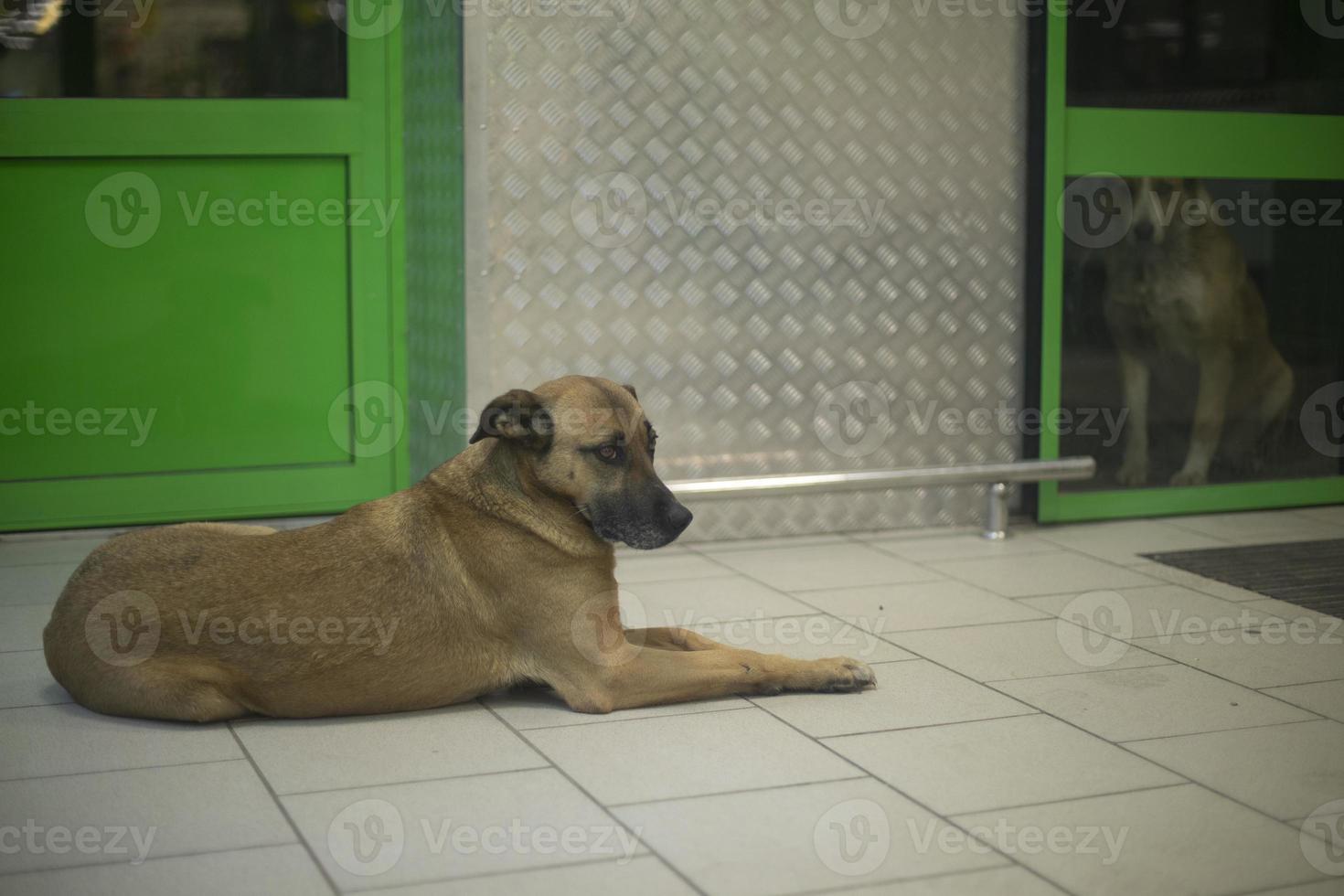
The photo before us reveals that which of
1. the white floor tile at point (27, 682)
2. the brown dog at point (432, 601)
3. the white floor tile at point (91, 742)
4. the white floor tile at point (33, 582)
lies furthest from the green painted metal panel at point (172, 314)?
the white floor tile at point (91, 742)

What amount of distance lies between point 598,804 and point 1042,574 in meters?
2.36

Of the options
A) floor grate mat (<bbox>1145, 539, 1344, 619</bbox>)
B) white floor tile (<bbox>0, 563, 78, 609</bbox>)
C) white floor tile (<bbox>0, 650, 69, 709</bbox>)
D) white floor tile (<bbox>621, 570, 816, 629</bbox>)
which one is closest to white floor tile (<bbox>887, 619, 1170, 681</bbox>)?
white floor tile (<bbox>621, 570, 816, 629</bbox>)

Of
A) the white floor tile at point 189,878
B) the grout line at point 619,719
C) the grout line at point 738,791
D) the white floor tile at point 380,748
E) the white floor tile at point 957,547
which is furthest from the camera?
the white floor tile at point 957,547

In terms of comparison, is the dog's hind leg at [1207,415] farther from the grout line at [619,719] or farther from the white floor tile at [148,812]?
the white floor tile at [148,812]

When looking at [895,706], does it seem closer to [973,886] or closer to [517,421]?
[973,886]

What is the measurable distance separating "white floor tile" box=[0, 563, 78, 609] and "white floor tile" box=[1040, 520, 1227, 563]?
333 centimetres

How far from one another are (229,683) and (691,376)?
7.55 feet

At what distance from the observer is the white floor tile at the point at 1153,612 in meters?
4.04

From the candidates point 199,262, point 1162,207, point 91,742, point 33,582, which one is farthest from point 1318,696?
point 199,262

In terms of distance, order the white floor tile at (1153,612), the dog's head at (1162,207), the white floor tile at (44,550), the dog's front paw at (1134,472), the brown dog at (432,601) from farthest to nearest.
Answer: the dog's front paw at (1134,472) < the dog's head at (1162,207) < the white floor tile at (44,550) < the white floor tile at (1153,612) < the brown dog at (432,601)

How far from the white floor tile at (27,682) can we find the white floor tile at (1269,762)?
2.46 metres

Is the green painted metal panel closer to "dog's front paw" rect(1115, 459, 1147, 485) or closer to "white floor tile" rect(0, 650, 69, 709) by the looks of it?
"white floor tile" rect(0, 650, 69, 709)

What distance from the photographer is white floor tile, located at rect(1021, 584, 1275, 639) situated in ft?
13.2

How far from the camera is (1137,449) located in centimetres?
558
